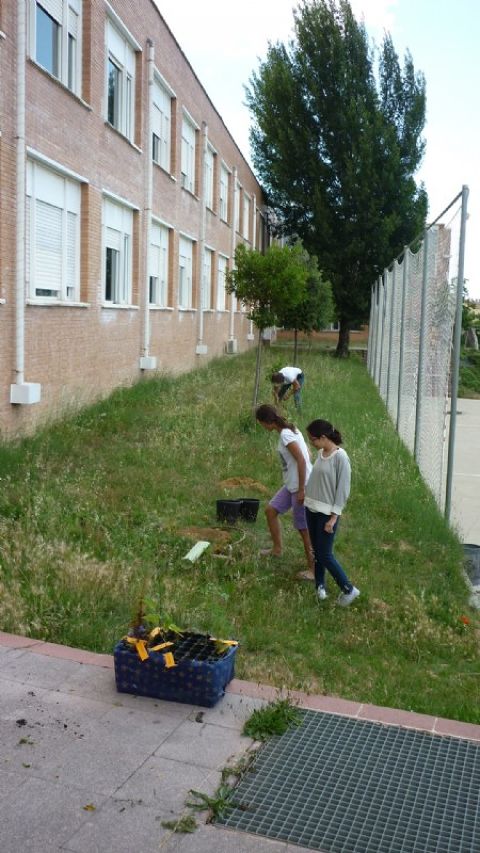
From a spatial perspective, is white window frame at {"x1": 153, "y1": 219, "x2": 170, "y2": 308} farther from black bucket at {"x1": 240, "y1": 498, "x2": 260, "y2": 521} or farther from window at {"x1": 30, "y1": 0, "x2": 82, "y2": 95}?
black bucket at {"x1": 240, "y1": 498, "x2": 260, "y2": 521}

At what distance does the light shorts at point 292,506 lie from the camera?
747cm

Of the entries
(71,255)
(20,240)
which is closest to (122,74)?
(71,255)

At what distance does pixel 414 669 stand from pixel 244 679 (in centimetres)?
109

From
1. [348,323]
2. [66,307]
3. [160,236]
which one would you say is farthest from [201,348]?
[348,323]

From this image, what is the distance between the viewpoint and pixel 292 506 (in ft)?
24.8

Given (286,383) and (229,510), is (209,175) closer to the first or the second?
(286,383)

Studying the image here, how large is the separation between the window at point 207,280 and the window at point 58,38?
12986mm

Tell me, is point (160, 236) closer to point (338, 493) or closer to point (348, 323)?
point (338, 493)

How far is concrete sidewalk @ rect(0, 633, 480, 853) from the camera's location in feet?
11.3

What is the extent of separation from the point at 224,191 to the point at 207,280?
4.92 meters

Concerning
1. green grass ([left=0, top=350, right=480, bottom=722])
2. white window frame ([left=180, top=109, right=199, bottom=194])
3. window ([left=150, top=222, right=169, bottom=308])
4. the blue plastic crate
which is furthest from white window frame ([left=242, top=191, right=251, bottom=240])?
the blue plastic crate

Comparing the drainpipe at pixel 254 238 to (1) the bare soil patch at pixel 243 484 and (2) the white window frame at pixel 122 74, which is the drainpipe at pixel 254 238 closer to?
(2) the white window frame at pixel 122 74

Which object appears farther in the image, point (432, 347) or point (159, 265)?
point (159, 265)

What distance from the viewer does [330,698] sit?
16.1 feet
